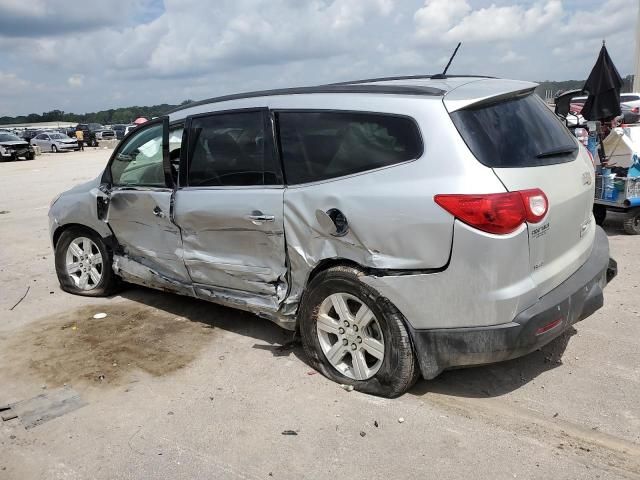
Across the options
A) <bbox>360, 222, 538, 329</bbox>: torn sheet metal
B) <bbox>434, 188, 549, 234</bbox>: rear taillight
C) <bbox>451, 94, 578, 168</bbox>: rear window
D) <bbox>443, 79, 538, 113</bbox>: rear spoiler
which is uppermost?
<bbox>443, 79, 538, 113</bbox>: rear spoiler

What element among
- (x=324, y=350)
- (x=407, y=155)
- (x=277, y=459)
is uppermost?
(x=407, y=155)

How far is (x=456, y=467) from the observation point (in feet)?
9.42

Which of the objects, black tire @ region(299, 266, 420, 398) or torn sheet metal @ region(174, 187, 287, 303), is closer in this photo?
black tire @ region(299, 266, 420, 398)

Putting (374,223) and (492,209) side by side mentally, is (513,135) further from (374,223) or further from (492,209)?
(374,223)

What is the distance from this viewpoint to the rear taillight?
296cm

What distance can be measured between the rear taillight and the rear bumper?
1.67 ft

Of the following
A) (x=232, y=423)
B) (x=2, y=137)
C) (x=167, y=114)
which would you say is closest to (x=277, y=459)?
(x=232, y=423)

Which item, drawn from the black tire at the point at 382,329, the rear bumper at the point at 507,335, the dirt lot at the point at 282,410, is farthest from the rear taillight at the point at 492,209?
the dirt lot at the point at 282,410

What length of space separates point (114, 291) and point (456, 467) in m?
4.06

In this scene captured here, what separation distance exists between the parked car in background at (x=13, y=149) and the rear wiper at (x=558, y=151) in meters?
33.0

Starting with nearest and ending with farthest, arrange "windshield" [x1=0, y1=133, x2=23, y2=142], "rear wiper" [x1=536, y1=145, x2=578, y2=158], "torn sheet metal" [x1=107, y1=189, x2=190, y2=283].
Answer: "rear wiper" [x1=536, y1=145, x2=578, y2=158]
"torn sheet metal" [x1=107, y1=189, x2=190, y2=283]
"windshield" [x1=0, y1=133, x2=23, y2=142]

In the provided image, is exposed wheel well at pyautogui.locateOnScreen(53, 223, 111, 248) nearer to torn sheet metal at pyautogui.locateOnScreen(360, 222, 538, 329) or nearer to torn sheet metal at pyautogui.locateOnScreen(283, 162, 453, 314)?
torn sheet metal at pyautogui.locateOnScreen(283, 162, 453, 314)

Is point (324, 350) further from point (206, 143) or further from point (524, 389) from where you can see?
point (206, 143)

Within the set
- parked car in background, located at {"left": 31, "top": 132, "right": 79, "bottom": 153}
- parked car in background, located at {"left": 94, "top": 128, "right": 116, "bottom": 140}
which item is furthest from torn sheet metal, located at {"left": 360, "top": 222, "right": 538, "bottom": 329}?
parked car in background, located at {"left": 94, "top": 128, "right": 116, "bottom": 140}
